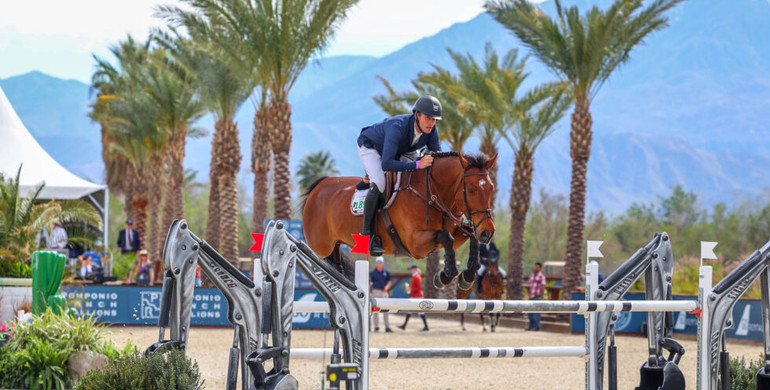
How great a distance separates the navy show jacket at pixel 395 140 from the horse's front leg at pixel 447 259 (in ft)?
1.87

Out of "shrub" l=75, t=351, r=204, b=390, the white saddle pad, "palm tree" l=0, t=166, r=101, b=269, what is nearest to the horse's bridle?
the white saddle pad

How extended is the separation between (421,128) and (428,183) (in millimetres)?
433

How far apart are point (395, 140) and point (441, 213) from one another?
2.16ft

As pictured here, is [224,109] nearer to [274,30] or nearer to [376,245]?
[274,30]

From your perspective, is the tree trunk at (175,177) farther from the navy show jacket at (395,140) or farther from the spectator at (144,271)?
the navy show jacket at (395,140)

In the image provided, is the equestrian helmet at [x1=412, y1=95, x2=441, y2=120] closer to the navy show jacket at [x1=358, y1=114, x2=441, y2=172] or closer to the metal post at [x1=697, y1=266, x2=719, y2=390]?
the navy show jacket at [x1=358, y1=114, x2=441, y2=172]

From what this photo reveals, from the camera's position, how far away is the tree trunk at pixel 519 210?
2502 centimetres

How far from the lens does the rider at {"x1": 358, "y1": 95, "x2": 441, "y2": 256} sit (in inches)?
249

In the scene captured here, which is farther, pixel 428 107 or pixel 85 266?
pixel 85 266

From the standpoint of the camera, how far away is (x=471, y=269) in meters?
6.01

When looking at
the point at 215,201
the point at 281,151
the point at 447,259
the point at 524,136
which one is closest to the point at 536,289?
the point at 524,136

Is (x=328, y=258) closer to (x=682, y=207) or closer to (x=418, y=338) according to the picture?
(x=418, y=338)

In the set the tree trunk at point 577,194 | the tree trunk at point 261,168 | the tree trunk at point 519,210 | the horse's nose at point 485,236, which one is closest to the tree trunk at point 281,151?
the tree trunk at point 261,168

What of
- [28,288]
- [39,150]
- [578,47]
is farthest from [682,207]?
[28,288]
